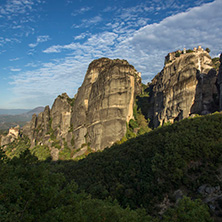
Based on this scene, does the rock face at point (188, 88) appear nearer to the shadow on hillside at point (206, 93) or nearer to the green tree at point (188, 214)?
the shadow on hillside at point (206, 93)

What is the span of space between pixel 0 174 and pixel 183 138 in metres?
26.2

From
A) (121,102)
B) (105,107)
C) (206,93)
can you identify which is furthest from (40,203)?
(206,93)

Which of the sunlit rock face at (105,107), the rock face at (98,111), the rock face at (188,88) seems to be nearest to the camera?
the rock face at (188,88)

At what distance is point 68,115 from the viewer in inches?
Result: 3150

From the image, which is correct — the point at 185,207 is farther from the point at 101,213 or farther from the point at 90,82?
the point at 90,82

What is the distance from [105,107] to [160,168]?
39.3 metres

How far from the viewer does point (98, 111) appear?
65.1 metres

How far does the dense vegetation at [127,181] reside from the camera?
11.5m

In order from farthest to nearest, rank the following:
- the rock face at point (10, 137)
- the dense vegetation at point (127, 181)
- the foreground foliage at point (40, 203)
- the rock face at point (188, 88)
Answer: the rock face at point (10, 137)
the rock face at point (188, 88)
the dense vegetation at point (127, 181)
the foreground foliage at point (40, 203)

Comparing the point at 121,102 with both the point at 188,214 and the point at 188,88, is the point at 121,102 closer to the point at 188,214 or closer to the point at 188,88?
the point at 188,88

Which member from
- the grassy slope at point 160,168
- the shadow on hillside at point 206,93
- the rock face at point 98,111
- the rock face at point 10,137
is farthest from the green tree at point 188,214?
the rock face at point 10,137

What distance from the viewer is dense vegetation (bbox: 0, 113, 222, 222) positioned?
1155 centimetres

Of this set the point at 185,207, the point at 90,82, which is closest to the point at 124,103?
the point at 90,82

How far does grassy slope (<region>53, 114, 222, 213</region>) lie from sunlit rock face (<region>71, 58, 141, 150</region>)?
24069 millimetres
